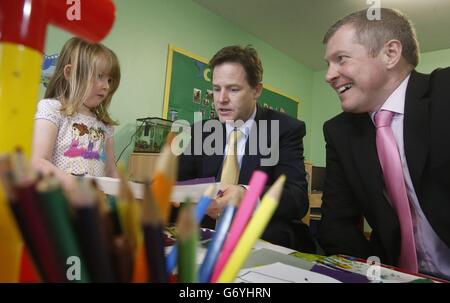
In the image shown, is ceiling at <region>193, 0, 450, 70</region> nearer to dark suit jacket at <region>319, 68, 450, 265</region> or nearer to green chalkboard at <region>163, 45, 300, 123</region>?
green chalkboard at <region>163, 45, 300, 123</region>

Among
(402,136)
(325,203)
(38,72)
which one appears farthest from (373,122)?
(38,72)

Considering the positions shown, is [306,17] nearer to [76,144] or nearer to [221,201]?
[76,144]

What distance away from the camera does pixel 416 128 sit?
0.88 meters

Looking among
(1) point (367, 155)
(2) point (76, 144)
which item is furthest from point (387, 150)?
(2) point (76, 144)

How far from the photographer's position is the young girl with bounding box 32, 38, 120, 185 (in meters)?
1.09

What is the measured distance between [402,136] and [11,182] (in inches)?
37.6

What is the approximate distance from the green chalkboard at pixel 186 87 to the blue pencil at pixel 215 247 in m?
2.45

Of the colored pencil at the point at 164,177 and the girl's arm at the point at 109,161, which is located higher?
the girl's arm at the point at 109,161

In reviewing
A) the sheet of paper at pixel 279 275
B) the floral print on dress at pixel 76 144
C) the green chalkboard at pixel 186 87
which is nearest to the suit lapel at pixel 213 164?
the floral print on dress at pixel 76 144

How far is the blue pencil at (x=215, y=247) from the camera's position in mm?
213

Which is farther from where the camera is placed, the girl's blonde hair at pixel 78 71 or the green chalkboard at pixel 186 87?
the green chalkboard at pixel 186 87

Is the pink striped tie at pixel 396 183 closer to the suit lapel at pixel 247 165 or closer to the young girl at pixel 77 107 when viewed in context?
the suit lapel at pixel 247 165

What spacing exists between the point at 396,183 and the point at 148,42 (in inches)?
84.6
